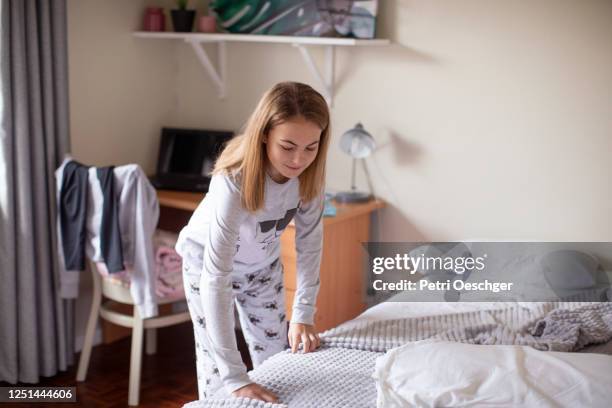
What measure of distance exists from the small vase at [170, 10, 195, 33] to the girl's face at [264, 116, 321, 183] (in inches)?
64.7

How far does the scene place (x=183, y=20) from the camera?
3.10 m

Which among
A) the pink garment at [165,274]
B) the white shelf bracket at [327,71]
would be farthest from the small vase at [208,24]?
the pink garment at [165,274]

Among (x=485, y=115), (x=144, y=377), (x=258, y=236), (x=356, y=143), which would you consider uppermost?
(x=485, y=115)

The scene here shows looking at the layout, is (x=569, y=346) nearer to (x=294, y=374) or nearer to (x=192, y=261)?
(x=294, y=374)

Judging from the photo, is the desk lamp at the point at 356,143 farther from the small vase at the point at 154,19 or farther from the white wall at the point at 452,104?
the small vase at the point at 154,19

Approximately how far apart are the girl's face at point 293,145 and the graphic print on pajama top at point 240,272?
0.29 feet

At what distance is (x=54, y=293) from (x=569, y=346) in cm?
193

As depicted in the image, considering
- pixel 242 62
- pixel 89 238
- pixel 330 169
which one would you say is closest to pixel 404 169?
pixel 330 169

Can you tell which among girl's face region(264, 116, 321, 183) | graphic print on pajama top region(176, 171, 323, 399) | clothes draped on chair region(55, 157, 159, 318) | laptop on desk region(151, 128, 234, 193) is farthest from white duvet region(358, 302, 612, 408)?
laptop on desk region(151, 128, 234, 193)

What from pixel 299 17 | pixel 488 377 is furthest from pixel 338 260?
pixel 488 377

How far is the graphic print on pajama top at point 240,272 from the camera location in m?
1.58

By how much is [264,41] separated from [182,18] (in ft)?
1.35

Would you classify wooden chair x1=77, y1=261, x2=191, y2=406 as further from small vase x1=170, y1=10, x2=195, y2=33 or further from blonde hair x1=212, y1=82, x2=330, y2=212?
blonde hair x1=212, y1=82, x2=330, y2=212

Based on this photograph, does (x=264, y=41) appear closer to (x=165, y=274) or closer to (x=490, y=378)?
(x=165, y=274)
